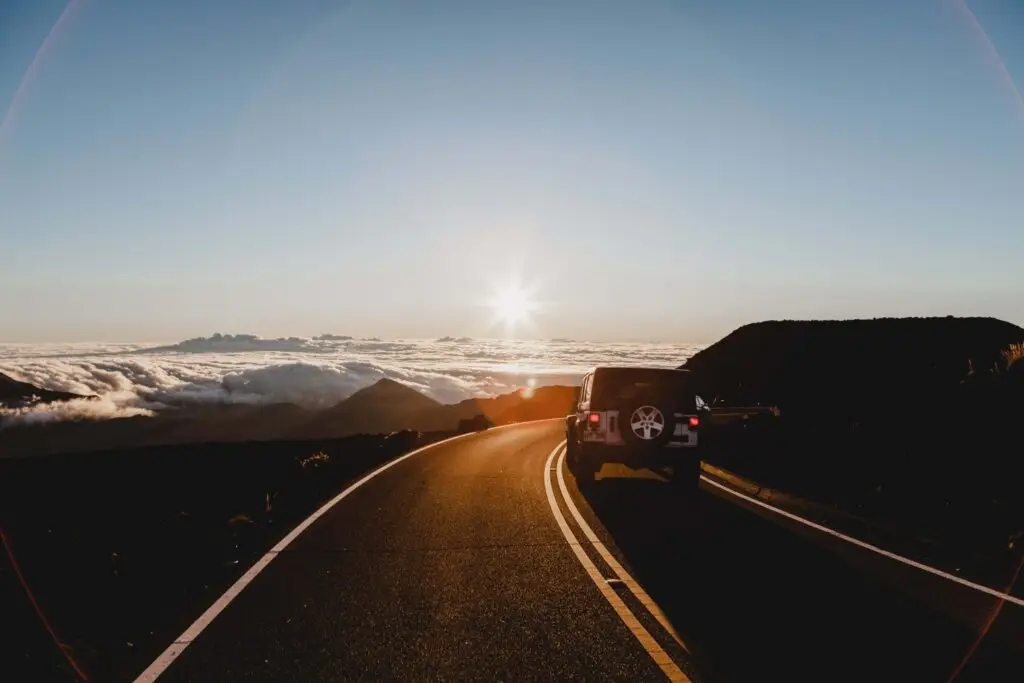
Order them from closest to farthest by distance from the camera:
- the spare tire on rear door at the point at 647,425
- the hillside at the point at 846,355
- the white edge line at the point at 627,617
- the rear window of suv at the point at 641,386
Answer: the white edge line at the point at 627,617 → the spare tire on rear door at the point at 647,425 → the rear window of suv at the point at 641,386 → the hillside at the point at 846,355

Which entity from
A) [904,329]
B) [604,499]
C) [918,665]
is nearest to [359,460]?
[604,499]

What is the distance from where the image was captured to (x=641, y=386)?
15141 mm

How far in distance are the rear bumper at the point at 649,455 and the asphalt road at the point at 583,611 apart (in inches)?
104

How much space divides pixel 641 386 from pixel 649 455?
137cm

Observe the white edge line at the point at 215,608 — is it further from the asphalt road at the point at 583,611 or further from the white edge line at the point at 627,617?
the white edge line at the point at 627,617

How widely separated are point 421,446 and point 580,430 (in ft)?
49.6

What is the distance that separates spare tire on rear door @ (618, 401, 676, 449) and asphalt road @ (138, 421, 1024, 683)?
2.74 metres

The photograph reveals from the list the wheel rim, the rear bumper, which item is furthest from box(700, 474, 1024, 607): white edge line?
the wheel rim

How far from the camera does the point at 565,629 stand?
628cm

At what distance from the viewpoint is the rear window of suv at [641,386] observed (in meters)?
14.8

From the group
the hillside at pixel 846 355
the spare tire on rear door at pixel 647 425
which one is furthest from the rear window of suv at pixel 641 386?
the hillside at pixel 846 355

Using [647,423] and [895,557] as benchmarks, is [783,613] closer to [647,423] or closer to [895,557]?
[895,557]

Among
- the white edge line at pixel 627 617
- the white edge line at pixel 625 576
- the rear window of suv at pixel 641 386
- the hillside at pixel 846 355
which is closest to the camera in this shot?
the white edge line at pixel 627 617

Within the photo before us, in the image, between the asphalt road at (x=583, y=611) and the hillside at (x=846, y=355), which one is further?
the hillside at (x=846, y=355)
